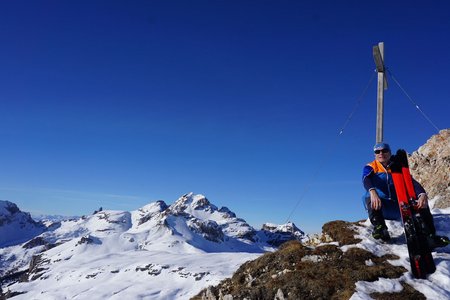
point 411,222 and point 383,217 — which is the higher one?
point 383,217

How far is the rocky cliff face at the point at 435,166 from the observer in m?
22.4

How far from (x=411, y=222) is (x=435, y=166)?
48.7ft

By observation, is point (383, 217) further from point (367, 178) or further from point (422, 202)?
point (422, 202)

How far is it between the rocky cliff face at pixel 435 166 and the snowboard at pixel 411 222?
25.3 ft

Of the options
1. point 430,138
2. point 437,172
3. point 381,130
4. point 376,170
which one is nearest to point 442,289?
point 376,170

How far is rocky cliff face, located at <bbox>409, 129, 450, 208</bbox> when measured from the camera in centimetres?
2240

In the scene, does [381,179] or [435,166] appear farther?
[435,166]

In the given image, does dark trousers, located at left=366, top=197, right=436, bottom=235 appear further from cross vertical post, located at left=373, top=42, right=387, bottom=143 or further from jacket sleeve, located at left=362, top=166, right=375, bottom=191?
A: cross vertical post, located at left=373, top=42, right=387, bottom=143

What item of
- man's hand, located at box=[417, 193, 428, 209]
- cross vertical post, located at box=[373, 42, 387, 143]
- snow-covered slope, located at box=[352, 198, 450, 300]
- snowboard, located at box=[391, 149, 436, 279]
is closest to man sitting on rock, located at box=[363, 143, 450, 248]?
snowboard, located at box=[391, 149, 436, 279]

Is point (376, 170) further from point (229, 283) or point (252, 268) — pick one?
point (229, 283)

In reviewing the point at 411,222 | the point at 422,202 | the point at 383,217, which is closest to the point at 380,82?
the point at 383,217

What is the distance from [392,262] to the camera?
13.3 m

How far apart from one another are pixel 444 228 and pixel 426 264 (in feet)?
16.9

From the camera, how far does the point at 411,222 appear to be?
1330 cm
